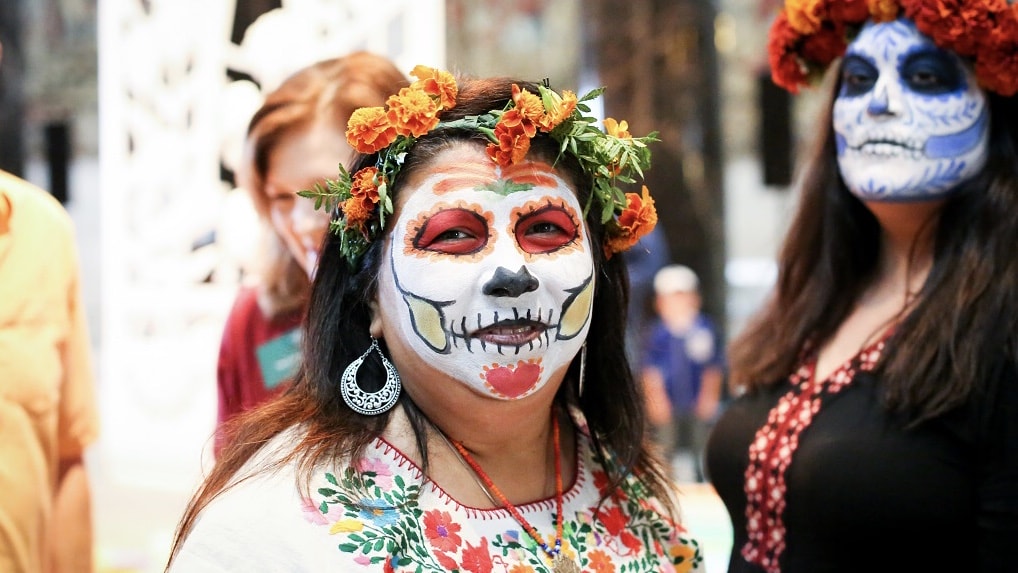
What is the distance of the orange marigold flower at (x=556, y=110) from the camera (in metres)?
1.57

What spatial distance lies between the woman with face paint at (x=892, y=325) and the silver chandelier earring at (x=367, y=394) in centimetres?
90

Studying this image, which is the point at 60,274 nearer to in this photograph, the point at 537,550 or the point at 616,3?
the point at 537,550

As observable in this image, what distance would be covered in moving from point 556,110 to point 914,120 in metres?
0.91

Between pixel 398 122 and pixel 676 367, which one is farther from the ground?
pixel 398 122

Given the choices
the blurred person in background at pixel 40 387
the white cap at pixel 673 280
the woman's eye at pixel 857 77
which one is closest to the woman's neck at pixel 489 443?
the blurred person in background at pixel 40 387

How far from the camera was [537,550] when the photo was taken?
157cm

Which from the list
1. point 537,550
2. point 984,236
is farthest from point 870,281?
point 537,550

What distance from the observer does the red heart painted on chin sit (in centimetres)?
152

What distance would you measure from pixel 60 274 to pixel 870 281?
1.57 metres

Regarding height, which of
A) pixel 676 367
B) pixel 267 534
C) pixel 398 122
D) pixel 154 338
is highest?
pixel 398 122

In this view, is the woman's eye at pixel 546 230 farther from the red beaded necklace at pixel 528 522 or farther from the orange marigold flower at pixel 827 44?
the orange marigold flower at pixel 827 44

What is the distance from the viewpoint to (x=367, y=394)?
159 cm

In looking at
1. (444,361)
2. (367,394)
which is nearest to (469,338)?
(444,361)

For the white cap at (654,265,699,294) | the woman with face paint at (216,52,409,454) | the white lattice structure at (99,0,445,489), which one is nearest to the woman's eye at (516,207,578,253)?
the woman with face paint at (216,52,409,454)
